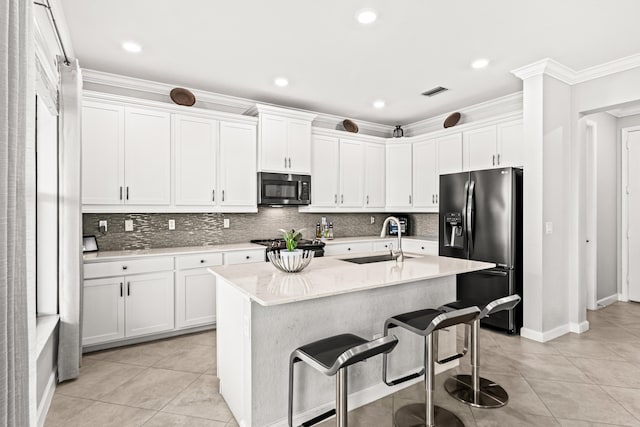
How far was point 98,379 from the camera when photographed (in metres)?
2.69

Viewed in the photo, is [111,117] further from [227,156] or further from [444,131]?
[444,131]

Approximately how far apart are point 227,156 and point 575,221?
3.87 metres

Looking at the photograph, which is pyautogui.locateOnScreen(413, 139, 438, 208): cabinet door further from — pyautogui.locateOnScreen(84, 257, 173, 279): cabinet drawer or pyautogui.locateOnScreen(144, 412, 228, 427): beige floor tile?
pyautogui.locateOnScreen(144, 412, 228, 427): beige floor tile

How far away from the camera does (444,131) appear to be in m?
4.79

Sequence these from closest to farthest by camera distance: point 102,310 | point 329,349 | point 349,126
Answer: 1. point 329,349
2. point 102,310
3. point 349,126

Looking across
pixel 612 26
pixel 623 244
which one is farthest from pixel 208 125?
pixel 623 244

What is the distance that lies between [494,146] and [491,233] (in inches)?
46.8

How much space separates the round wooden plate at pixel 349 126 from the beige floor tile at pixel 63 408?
435 centimetres

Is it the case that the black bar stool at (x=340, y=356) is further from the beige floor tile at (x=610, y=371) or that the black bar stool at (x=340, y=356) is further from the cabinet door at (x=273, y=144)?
the cabinet door at (x=273, y=144)

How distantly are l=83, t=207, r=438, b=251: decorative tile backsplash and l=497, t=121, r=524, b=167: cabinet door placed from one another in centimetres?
145

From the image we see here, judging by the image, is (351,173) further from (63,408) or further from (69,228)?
Result: (63,408)

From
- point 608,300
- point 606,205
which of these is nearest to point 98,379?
point 608,300

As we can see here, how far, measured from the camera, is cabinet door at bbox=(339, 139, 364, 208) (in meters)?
5.04

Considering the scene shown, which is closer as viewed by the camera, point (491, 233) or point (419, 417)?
point (419, 417)
